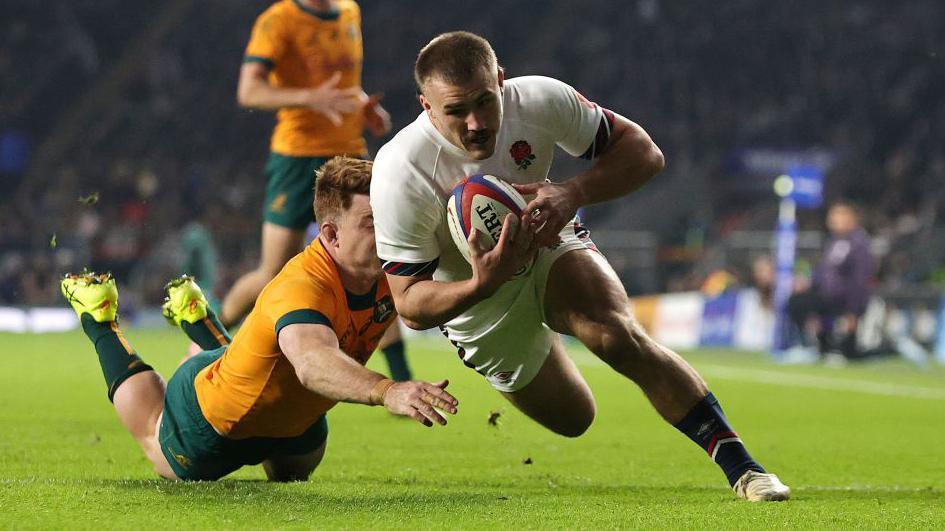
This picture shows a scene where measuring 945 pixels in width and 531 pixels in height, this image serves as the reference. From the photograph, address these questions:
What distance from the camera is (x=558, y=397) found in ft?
18.2

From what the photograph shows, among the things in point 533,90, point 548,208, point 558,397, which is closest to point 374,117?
point 558,397

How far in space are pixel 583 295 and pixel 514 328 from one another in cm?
44

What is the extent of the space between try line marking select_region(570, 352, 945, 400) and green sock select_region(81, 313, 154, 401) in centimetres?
755

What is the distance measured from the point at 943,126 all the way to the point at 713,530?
26818mm

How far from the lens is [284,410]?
490cm

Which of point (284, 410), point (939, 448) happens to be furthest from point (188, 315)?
point (939, 448)

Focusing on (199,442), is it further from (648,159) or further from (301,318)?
(648,159)

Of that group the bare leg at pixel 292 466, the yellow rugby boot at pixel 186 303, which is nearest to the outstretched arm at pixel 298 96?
the yellow rugby boot at pixel 186 303

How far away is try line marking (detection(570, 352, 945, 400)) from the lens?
11812 millimetres

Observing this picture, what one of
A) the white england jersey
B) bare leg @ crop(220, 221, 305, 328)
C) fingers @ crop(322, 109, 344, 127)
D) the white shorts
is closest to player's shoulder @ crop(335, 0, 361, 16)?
fingers @ crop(322, 109, 344, 127)

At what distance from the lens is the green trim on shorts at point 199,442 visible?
502cm

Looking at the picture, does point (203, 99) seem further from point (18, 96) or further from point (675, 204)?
Answer: point (675, 204)

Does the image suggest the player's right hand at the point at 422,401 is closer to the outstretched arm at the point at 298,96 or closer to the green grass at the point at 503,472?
the green grass at the point at 503,472

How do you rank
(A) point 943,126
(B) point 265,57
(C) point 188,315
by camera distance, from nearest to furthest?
(C) point 188,315
(B) point 265,57
(A) point 943,126
